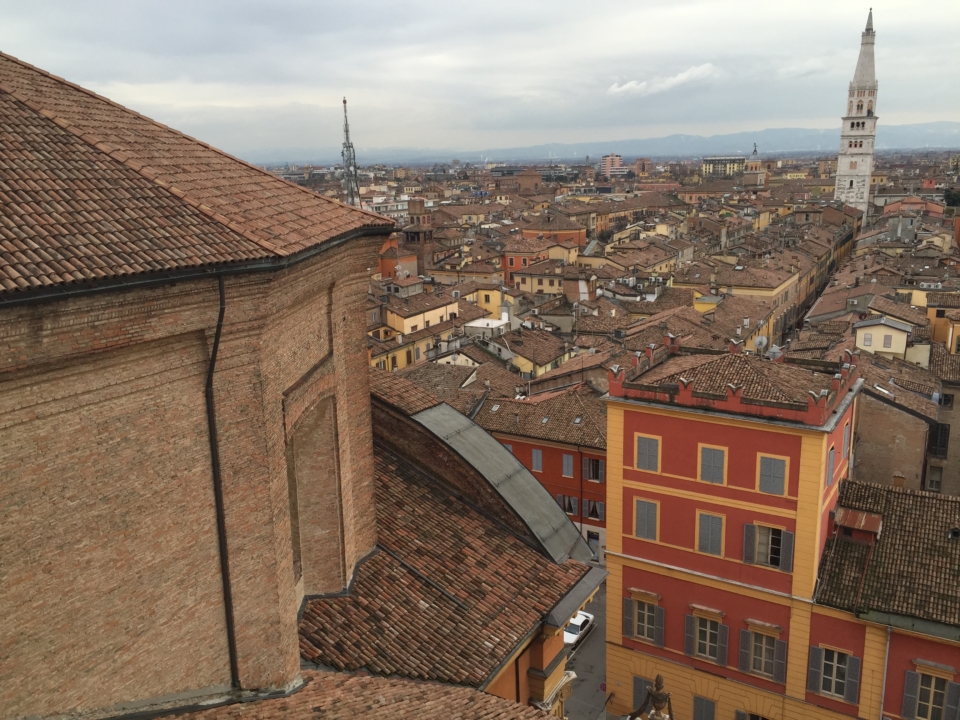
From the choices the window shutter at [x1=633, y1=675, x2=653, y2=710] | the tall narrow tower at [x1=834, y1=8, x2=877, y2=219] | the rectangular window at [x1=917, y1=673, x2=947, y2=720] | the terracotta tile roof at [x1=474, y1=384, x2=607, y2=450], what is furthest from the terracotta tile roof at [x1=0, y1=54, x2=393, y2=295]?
the tall narrow tower at [x1=834, y1=8, x2=877, y2=219]

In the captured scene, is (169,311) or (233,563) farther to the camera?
(233,563)

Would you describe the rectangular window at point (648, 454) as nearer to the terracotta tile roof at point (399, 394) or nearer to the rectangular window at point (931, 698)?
the rectangular window at point (931, 698)

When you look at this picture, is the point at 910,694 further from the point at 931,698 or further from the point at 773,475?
the point at 773,475

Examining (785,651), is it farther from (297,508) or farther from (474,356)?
(474,356)

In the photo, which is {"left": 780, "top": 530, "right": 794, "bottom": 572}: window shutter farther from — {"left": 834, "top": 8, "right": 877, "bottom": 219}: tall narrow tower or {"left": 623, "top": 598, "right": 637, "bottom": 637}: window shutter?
{"left": 834, "top": 8, "right": 877, "bottom": 219}: tall narrow tower

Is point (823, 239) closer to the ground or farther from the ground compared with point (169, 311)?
closer to the ground

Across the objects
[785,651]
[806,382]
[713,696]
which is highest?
[806,382]

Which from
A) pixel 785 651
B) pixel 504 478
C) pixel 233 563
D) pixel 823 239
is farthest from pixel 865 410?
pixel 823 239

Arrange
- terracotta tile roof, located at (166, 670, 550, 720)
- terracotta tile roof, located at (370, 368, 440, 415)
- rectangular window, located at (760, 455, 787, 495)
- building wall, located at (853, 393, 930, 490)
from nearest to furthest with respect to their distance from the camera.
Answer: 1. terracotta tile roof, located at (166, 670, 550, 720)
2. terracotta tile roof, located at (370, 368, 440, 415)
3. rectangular window, located at (760, 455, 787, 495)
4. building wall, located at (853, 393, 930, 490)
